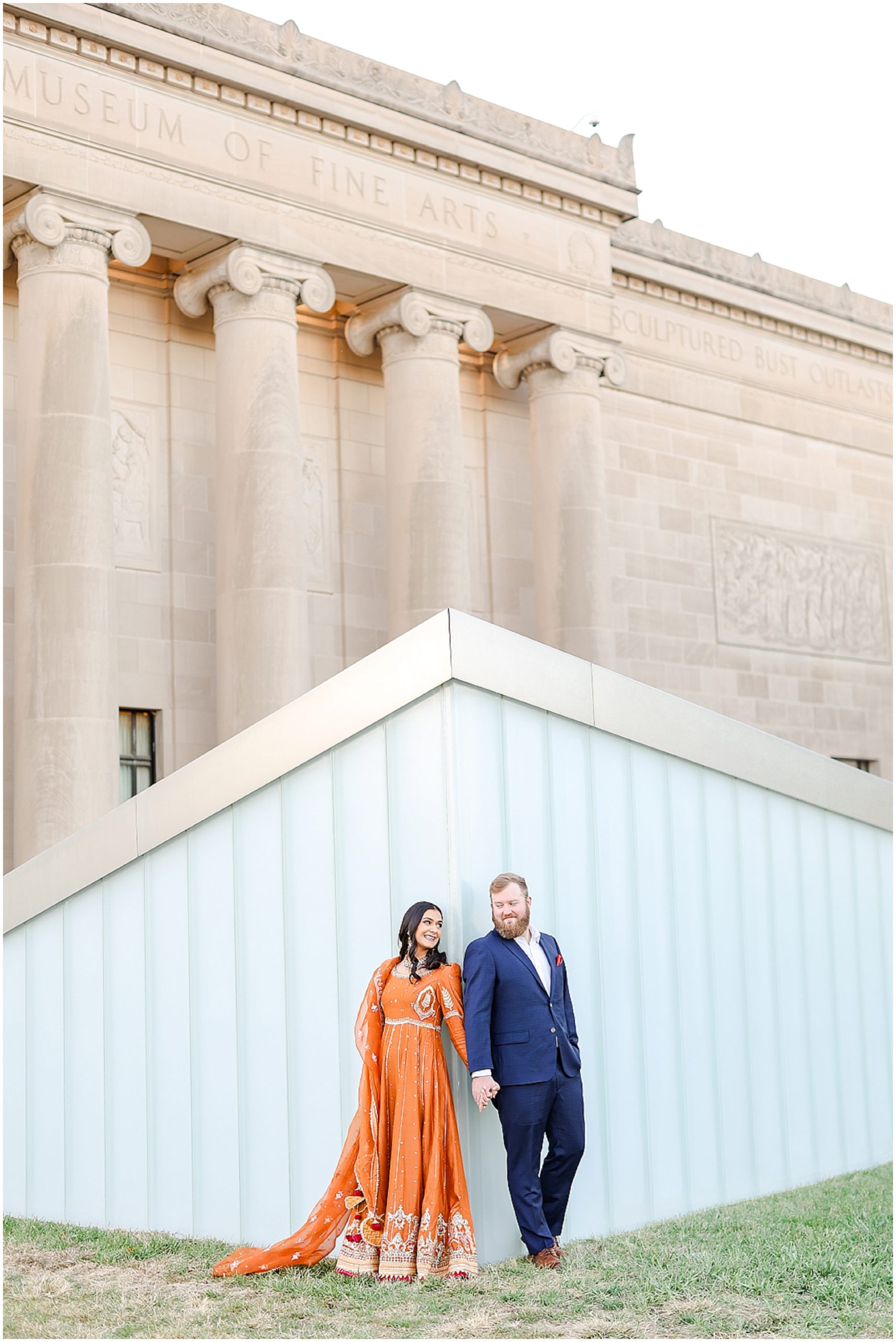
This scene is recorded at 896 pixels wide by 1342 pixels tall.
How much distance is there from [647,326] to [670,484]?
263 cm

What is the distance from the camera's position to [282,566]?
18578mm

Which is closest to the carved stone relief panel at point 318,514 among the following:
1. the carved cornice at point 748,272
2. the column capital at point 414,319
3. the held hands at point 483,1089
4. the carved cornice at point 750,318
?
the column capital at point 414,319

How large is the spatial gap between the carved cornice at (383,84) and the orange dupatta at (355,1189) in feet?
46.0

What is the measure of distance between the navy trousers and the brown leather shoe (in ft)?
0.07

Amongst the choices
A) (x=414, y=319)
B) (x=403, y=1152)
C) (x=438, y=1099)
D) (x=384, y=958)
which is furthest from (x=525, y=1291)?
(x=414, y=319)

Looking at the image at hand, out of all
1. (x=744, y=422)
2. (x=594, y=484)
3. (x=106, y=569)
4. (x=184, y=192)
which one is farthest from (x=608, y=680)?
(x=744, y=422)

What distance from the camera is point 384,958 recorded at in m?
8.48

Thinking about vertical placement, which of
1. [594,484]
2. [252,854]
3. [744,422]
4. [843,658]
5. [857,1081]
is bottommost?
[857,1081]

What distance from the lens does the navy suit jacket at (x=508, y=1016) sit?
7801mm

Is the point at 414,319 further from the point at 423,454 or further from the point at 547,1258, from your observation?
the point at 547,1258

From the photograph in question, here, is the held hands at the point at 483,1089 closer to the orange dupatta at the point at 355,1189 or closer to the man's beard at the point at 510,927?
the orange dupatta at the point at 355,1189

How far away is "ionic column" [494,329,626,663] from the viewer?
21.6 metres

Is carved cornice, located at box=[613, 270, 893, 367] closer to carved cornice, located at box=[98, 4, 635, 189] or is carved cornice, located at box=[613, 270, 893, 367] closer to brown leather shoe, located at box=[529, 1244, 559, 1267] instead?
carved cornice, located at box=[98, 4, 635, 189]

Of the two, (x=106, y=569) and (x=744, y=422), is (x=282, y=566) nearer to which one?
(x=106, y=569)
